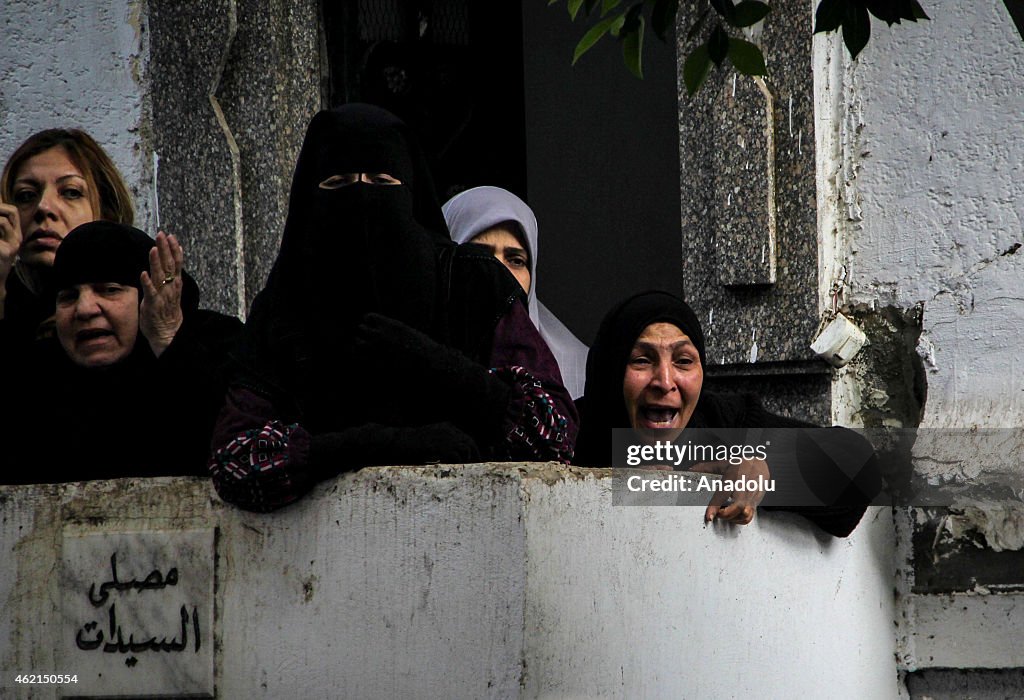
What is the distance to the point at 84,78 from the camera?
5109mm

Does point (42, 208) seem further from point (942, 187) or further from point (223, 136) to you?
point (942, 187)

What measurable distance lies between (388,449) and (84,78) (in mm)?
2989

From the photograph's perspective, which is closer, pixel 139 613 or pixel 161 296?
pixel 139 613

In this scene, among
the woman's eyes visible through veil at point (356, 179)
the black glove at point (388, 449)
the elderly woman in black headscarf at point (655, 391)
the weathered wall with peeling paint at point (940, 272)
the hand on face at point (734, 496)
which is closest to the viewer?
the black glove at point (388, 449)

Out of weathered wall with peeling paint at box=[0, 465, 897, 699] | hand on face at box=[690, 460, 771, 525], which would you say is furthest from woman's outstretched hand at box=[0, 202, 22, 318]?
hand on face at box=[690, 460, 771, 525]

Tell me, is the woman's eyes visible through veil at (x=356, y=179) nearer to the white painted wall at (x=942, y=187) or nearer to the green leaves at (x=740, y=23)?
the green leaves at (x=740, y=23)

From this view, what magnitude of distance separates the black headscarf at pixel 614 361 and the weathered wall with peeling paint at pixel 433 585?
493 mm

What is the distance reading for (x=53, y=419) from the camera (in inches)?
131

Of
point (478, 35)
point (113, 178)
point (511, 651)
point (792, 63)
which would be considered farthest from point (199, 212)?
point (511, 651)

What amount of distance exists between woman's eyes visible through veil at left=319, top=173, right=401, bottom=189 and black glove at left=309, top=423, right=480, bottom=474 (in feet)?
1.97

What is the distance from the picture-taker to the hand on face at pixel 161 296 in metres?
3.34

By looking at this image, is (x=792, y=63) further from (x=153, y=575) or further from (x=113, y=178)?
(x=153, y=575)

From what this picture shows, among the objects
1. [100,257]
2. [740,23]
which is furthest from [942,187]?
[100,257]

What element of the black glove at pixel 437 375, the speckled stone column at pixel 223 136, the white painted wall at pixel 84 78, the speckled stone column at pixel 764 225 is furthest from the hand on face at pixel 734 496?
the white painted wall at pixel 84 78
